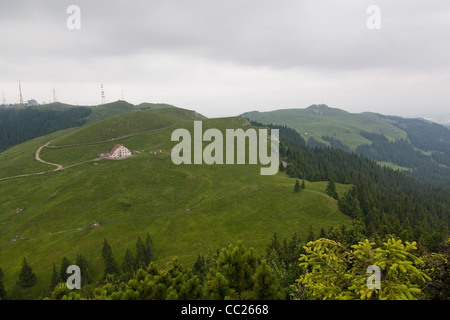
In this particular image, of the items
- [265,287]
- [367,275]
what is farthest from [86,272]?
[367,275]

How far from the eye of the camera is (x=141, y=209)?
367 ft

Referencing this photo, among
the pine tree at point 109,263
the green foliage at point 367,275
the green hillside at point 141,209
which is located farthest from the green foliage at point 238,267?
the pine tree at point 109,263

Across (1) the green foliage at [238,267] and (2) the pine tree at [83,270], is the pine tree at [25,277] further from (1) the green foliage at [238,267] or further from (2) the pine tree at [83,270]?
(1) the green foliage at [238,267]

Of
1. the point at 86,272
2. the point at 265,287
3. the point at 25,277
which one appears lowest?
the point at 86,272

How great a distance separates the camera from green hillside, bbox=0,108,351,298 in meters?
87.5

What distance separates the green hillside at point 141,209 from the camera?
287 feet

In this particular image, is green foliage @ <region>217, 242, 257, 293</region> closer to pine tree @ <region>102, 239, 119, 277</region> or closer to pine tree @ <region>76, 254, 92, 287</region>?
pine tree @ <region>76, 254, 92, 287</region>

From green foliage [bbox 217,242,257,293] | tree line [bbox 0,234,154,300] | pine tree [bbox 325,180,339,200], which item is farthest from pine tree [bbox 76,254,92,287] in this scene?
pine tree [bbox 325,180,339,200]

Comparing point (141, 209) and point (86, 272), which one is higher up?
point (141, 209)

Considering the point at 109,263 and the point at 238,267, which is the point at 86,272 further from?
the point at 238,267

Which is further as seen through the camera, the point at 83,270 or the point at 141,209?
the point at 141,209
